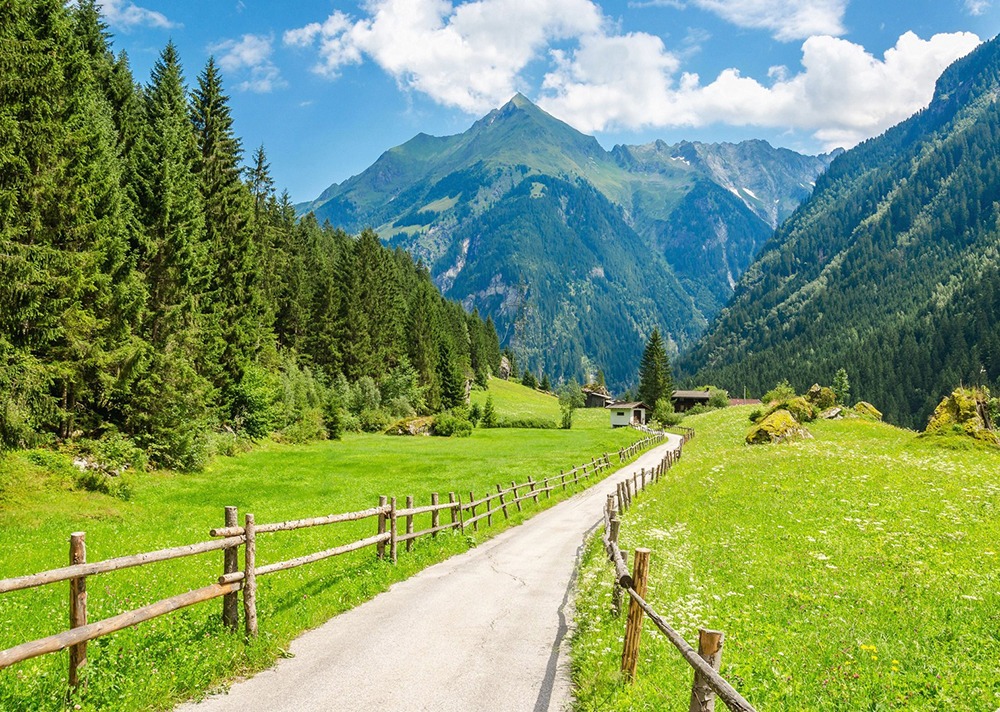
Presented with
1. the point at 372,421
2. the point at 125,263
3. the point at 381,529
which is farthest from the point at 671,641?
the point at 372,421

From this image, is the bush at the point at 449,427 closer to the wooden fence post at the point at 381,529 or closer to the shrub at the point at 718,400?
the wooden fence post at the point at 381,529

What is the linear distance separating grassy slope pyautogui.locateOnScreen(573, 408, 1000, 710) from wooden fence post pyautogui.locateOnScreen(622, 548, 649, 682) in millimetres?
232

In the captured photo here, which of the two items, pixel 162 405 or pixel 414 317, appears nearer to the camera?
pixel 162 405

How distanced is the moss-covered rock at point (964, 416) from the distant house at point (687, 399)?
13126 cm

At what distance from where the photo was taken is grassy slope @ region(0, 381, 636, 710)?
8633 mm

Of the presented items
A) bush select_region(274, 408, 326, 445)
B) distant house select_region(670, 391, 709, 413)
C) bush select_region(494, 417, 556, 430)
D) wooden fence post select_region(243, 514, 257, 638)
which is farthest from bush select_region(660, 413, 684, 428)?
wooden fence post select_region(243, 514, 257, 638)

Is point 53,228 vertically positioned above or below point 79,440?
above

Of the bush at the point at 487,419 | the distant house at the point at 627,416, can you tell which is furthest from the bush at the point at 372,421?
the distant house at the point at 627,416

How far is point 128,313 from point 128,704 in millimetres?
28708

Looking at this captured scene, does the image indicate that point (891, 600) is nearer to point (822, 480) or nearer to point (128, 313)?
point (822, 480)

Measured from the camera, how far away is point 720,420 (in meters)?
99.8

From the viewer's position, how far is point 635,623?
29.6ft

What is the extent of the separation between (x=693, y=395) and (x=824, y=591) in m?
166

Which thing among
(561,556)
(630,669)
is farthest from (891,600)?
(561,556)
